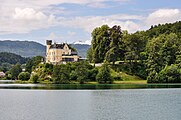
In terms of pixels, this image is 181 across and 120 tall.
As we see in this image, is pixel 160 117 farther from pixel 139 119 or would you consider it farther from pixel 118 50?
pixel 118 50

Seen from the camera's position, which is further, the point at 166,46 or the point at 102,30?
the point at 102,30

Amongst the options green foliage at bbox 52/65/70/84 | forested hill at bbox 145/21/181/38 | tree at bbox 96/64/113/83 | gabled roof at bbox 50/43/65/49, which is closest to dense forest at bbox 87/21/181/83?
tree at bbox 96/64/113/83

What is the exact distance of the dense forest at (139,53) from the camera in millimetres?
122562

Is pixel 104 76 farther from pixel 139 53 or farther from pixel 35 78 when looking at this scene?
pixel 35 78

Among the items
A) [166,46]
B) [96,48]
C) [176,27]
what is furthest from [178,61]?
[176,27]

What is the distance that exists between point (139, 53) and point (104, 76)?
21.6m

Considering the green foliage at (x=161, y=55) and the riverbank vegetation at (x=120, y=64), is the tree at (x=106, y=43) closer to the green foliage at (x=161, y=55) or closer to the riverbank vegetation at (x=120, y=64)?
the riverbank vegetation at (x=120, y=64)

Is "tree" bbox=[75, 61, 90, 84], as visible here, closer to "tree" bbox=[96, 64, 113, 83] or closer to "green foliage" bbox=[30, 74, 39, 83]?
"tree" bbox=[96, 64, 113, 83]

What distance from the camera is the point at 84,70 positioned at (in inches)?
4739

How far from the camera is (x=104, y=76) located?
390ft

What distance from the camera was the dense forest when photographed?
123 meters

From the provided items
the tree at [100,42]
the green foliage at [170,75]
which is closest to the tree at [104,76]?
the green foliage at [170,75]

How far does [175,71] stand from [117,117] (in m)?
83.4

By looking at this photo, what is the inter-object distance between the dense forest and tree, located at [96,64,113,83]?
11635 mm
